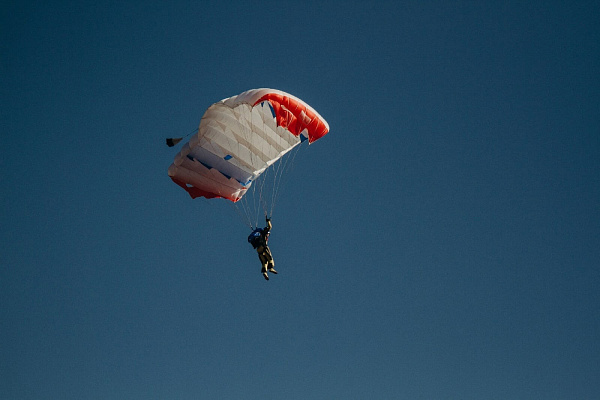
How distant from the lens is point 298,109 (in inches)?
698

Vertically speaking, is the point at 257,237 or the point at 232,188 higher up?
the point at 232,188

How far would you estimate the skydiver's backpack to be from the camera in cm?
1803

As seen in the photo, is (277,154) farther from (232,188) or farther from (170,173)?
(170,173)

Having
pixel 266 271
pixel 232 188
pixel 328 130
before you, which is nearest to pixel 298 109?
pixel 328 130

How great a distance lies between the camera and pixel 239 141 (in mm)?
18625

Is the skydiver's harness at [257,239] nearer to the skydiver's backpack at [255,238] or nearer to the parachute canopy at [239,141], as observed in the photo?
the skydiver's backpack at [255,238]

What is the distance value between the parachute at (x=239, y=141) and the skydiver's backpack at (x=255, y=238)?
154cm

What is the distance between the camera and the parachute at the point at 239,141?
1786cm

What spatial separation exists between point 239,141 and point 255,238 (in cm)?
259

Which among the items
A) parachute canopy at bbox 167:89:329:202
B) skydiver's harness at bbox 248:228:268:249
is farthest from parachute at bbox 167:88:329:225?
skydiver's harness at bbox 248:228:268:249

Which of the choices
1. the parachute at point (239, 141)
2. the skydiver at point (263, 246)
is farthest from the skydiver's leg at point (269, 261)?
the parachute at point (239, 141)

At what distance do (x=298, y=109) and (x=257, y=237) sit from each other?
132 inches

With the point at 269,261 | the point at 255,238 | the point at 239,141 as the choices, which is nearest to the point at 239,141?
the point at 239,141

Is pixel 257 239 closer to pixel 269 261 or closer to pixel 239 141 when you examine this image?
pixel 269 261
